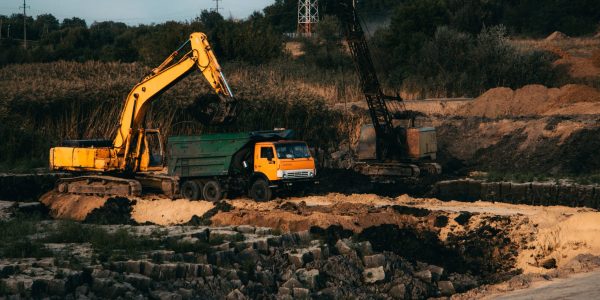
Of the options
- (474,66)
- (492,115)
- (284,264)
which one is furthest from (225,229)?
(474,66)

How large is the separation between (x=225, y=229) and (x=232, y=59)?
4129 centimetres

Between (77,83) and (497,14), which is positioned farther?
(497,14)

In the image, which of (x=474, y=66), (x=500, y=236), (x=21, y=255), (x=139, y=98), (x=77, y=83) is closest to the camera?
(x=21, y=255)

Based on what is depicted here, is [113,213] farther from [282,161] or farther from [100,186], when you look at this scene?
[282,161]

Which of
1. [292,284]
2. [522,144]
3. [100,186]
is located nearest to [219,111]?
[100,186]

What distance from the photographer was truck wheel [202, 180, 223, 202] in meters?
30.5

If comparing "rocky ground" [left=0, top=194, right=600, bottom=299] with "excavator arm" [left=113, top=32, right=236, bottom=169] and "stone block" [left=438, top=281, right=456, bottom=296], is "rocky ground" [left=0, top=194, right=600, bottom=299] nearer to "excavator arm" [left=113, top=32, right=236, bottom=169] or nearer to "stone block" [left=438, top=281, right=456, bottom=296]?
"stone block" [left=438, top=281, right=456, bottom=296]

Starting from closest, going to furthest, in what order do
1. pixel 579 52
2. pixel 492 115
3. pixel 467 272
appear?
1. pixel 467 272
2. pixel 492 115
3. pixel 579 52

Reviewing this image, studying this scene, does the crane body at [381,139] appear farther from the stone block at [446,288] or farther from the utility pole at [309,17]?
the utility pole at [309,17]

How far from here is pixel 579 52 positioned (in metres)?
75.3

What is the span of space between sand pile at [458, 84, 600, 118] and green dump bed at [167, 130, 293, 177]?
18.9 m

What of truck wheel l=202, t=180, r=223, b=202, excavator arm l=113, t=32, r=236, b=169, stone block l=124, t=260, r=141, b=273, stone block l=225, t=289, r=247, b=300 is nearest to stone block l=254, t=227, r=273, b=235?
stone block l=225, t=289, r=247, b=300

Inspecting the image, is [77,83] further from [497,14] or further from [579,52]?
[497,14]

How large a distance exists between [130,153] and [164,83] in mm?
2543
